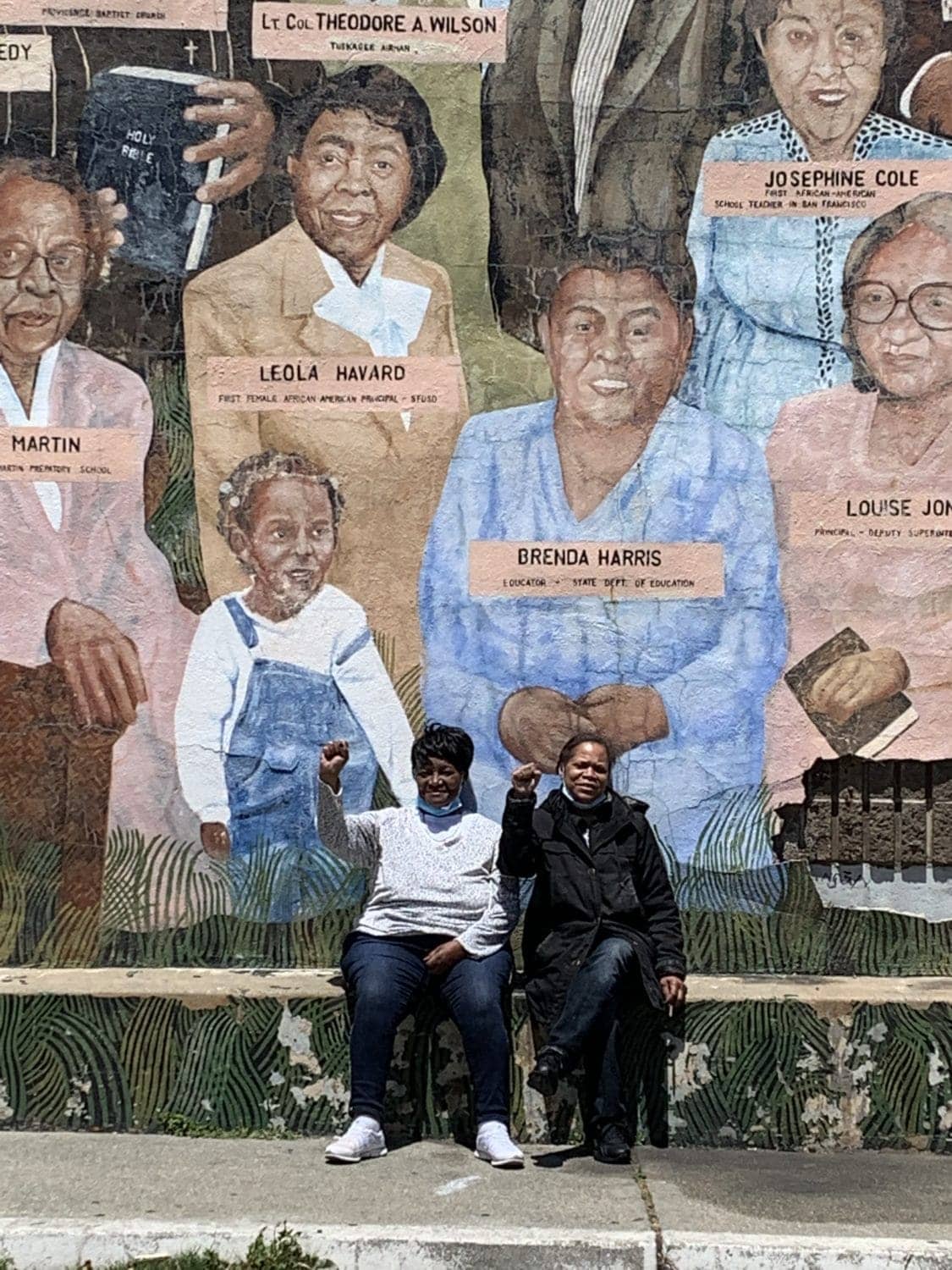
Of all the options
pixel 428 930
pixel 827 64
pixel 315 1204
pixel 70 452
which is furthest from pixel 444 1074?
pixel 827 64

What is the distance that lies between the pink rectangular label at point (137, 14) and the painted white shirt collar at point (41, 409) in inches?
45.9

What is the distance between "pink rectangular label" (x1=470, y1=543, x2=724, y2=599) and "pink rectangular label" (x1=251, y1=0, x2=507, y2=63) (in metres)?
1.86

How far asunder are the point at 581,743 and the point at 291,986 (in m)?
1.31

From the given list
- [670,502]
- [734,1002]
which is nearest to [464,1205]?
[734,1002]

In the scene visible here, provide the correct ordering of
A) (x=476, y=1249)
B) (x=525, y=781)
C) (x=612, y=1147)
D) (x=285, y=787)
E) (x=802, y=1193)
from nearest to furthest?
(x=476, y=1249) → (x=802, y=1193) → (x=612, y=1147) → (x=525, y=781) → (x=285, y=787)

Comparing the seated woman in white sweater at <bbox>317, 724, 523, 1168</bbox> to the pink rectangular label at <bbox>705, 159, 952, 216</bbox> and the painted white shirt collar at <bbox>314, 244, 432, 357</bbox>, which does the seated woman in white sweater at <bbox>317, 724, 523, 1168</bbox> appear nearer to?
the painted white shirt collar at <bbox>314, 244, 432, 357</bbox>

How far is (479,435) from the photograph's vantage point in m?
6.37

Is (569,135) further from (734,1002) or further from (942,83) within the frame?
(734,1002)

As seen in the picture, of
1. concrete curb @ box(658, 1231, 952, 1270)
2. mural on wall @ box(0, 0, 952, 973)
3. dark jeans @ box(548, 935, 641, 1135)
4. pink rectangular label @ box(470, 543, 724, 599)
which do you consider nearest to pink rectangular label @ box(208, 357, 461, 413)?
mural on wall @ box(0, 0, 952, 973)

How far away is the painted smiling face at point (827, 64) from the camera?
20.8 ft

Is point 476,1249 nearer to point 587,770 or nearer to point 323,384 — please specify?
point 587,770

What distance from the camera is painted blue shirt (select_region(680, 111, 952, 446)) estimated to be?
20.8 feet

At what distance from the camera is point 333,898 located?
6.27 meters

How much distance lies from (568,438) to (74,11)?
7.79 feet
